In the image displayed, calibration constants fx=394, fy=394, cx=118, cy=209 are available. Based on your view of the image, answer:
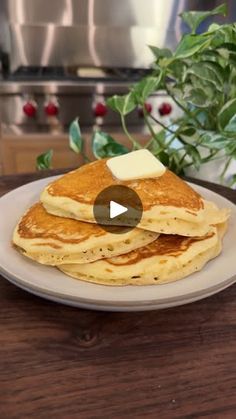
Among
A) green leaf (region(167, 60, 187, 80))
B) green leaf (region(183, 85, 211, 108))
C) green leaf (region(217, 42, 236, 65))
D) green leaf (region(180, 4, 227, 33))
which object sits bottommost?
green leaf (region(183, 85, 211, 108))

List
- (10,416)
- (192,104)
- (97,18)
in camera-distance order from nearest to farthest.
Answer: (10,416), (192,104), (97,18)

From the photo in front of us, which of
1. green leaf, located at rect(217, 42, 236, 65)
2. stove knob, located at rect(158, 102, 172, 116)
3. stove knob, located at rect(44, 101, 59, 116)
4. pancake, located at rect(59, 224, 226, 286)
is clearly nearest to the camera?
pancake, located at rect(59, 224, 226, 286)

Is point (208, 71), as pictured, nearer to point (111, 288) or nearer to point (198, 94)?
point (198, 94)

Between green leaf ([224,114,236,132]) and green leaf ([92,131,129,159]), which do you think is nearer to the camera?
green leaf ([224,114,236,132])

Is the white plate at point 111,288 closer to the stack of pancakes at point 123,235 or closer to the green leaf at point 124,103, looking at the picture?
the stack of pancakes at point 123,235

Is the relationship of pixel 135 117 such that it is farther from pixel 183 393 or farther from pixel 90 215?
pixel 183 393

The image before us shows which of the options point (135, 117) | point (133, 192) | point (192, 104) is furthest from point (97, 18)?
point (133, 192)

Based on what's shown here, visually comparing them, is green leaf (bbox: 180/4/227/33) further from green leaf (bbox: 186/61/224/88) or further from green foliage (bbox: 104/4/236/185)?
green leaf (bbox: 186/61/224/88)

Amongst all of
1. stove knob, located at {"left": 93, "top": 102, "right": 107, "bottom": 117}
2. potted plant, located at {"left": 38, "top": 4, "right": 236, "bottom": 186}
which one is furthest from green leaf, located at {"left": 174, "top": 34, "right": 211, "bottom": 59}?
stove knob, located at {"left": 93, "top": 102, "right": 107, "bottom": 117}
